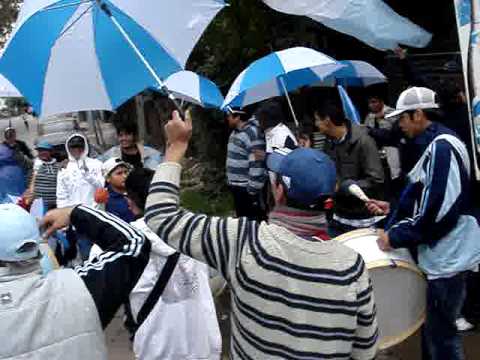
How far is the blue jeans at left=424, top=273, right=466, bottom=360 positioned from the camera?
11.9 ft

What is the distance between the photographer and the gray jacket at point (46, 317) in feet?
6.84

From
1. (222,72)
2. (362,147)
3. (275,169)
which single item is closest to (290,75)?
(362,147)

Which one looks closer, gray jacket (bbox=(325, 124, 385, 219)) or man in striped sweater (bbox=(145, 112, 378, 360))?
man in striped sweater (bbox=(145, 112, 378, 360))

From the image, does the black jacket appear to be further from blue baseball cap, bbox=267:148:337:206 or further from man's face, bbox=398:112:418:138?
man's face, bbox=398:112:418:138

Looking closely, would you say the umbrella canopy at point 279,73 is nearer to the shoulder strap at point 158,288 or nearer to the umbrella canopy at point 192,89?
the umbrella canopy at point 192,89

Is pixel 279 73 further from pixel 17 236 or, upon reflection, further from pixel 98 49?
pixel 17 236

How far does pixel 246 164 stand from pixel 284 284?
4684 mm

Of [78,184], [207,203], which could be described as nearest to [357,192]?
[78,184]

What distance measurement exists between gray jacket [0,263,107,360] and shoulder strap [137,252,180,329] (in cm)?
111

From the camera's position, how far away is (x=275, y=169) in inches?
98.8

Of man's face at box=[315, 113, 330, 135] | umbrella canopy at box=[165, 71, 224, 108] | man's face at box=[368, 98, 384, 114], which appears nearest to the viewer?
man's face at box=[315, 113, 330, 135]

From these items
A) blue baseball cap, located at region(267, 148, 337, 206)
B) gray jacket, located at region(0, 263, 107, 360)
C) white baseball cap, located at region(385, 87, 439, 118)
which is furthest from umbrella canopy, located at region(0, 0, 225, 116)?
gray jacket, located at region(0, 263, 107, 360)

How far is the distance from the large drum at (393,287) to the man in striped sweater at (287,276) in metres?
1.14

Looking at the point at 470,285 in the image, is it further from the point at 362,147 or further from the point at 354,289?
the point at 354,289
